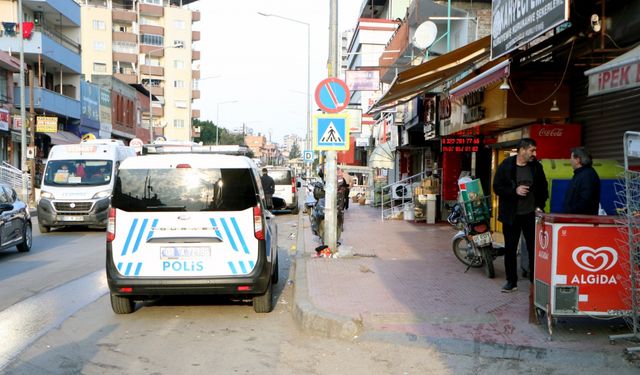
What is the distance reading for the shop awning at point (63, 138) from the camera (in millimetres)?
34938

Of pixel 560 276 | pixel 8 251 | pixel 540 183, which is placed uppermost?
pixel 540 183

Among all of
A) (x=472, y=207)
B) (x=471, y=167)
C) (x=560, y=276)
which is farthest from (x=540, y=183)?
(x=471, y=167)

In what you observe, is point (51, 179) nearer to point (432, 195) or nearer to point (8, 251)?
point (8, 251)

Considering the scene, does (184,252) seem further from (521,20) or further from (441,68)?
(441,68)

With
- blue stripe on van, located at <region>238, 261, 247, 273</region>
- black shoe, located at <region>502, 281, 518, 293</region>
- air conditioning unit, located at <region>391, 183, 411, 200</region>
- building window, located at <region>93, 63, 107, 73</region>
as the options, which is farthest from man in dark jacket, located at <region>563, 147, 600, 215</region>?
building window, located at <region>93, 63, 107, 73</region>

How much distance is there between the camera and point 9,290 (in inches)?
340

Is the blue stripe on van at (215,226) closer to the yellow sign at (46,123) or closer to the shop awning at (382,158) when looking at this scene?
the shop awning at (382,158)

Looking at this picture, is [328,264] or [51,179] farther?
[51,179]

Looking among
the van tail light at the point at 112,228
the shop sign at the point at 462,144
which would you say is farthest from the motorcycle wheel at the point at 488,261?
the shop sign at the point at 462,144

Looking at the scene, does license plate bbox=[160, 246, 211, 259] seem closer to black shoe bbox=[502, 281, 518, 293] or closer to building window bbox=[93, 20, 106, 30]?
black shoe bbox=[502, 281, 518, 293]

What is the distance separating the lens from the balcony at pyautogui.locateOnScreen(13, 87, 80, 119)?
1300 inches

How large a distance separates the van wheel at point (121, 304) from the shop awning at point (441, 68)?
6.87m

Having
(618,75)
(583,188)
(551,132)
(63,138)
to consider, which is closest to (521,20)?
(551,132)

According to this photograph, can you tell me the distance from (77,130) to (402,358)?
39.2 metres
